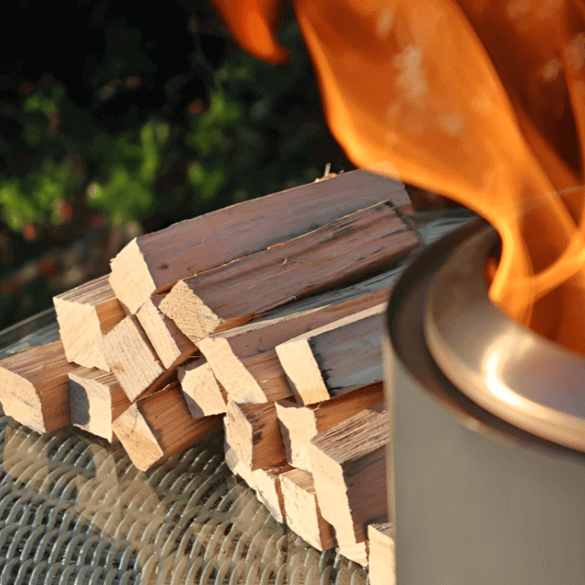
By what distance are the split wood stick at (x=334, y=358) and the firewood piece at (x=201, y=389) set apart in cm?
20

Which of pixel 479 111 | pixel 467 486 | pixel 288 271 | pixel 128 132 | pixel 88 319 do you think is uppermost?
pixel 479 111

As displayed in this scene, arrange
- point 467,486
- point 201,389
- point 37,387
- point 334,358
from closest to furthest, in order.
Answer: point 467,486
point 334,358
point 201,389
point 37,387

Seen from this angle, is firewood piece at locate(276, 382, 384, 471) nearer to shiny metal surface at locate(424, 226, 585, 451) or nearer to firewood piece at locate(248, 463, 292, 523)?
firewood piece at locate(248, 463, 292, 523)

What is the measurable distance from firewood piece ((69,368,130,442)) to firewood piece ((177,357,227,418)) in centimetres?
18

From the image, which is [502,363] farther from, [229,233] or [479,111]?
[229,233]

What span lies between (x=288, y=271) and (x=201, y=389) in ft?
1.07

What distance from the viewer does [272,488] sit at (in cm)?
154

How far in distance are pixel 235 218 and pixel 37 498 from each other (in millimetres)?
765

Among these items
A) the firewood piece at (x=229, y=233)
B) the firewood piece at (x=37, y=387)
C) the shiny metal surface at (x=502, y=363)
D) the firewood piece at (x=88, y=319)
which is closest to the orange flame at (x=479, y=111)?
the shiny metal surface at (x=502, y=363)

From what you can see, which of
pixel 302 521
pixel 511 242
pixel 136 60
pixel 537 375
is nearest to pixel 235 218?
pixel 302 521

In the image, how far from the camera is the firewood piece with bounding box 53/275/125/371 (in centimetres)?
179

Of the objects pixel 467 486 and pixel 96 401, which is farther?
pixel 96 401

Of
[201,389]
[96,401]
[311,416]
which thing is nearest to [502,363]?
[311,416]

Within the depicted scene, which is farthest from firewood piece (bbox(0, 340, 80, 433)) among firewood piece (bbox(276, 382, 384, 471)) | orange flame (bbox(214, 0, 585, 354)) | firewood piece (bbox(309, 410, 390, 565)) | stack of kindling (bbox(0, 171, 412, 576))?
orange flame (bbox(214, 0, 585, 354))
